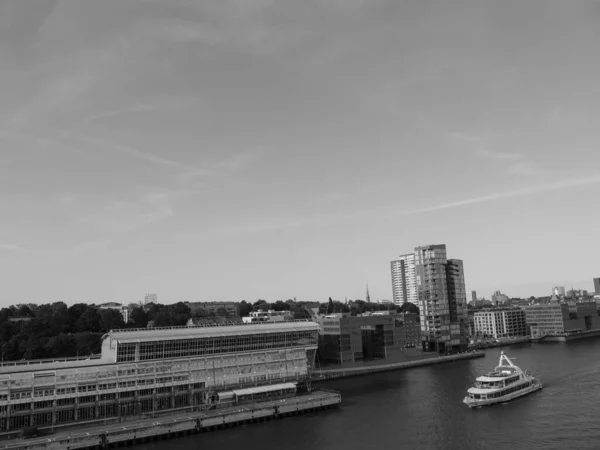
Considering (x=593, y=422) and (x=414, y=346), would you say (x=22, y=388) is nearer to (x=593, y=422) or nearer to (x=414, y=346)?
(x=593, y=422)

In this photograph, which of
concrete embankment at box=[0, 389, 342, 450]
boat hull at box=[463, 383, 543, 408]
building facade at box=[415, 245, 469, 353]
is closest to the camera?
concrete embankment at box=[0, 389, 342, 450]

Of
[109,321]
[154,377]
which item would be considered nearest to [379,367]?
[154,377]

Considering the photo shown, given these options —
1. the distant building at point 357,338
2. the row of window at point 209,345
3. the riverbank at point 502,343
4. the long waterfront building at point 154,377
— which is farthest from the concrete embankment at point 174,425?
the riverbank at point 502,343

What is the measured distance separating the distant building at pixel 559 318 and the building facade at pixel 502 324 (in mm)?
3549

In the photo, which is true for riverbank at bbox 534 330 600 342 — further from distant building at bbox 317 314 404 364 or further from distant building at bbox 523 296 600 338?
distant building at bbox 317 314 404 364

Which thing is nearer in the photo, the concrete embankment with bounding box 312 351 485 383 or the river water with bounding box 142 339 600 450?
the river water with bounding box 142 339 600 450

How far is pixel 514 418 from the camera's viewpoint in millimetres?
57438

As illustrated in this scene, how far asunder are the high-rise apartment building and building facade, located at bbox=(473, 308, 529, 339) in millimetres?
45246

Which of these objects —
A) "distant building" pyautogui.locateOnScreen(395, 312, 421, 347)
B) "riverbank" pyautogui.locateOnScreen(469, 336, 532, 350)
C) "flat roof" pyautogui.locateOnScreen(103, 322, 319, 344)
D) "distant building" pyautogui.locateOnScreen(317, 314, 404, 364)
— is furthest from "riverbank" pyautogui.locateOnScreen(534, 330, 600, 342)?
"flat roof" pyautogui.locateOnScreen(103, 322, 319, 344)

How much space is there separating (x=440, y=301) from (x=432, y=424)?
80.5 meters

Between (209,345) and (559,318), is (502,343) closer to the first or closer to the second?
(559,318)

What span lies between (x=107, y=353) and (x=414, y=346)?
9421 centimetres

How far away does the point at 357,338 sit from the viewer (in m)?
114

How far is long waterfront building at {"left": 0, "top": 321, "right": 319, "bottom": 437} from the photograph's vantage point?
54688 mm
